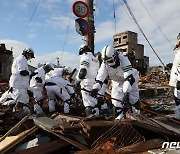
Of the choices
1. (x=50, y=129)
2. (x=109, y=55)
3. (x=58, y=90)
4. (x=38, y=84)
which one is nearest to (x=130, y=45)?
(x=38, y=84)

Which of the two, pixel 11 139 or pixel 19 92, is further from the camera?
pixel 19 92

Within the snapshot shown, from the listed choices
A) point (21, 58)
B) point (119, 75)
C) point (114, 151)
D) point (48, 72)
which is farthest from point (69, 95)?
point (114, 151)

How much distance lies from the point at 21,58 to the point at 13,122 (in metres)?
2.46

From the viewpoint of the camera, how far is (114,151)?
3932 millimetres

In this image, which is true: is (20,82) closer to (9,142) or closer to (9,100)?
(9,100)

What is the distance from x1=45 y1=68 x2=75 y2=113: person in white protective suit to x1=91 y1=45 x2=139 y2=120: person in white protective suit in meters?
3.24

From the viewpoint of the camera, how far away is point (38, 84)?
10.1 m

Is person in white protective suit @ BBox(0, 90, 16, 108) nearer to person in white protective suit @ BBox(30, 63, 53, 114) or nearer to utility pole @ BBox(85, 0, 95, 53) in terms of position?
person in white protective suit @ BBox(30, 63, 53, 114)

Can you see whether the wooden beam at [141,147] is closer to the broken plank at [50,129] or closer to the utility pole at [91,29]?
the broken plank at [50,129]

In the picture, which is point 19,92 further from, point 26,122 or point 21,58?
point 26,122

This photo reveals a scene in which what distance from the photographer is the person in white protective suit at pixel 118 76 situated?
20.5ft

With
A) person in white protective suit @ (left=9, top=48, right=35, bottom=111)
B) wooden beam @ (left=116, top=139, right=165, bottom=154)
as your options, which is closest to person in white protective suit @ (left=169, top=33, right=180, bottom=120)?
wooden beam @ (left=116, top=139, right=165, bottom=154)

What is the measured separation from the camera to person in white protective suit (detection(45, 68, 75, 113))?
9.70 m

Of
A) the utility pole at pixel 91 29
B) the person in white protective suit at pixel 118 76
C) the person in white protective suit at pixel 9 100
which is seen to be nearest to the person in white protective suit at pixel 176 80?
the person in white protective suit at pixel 118 76
